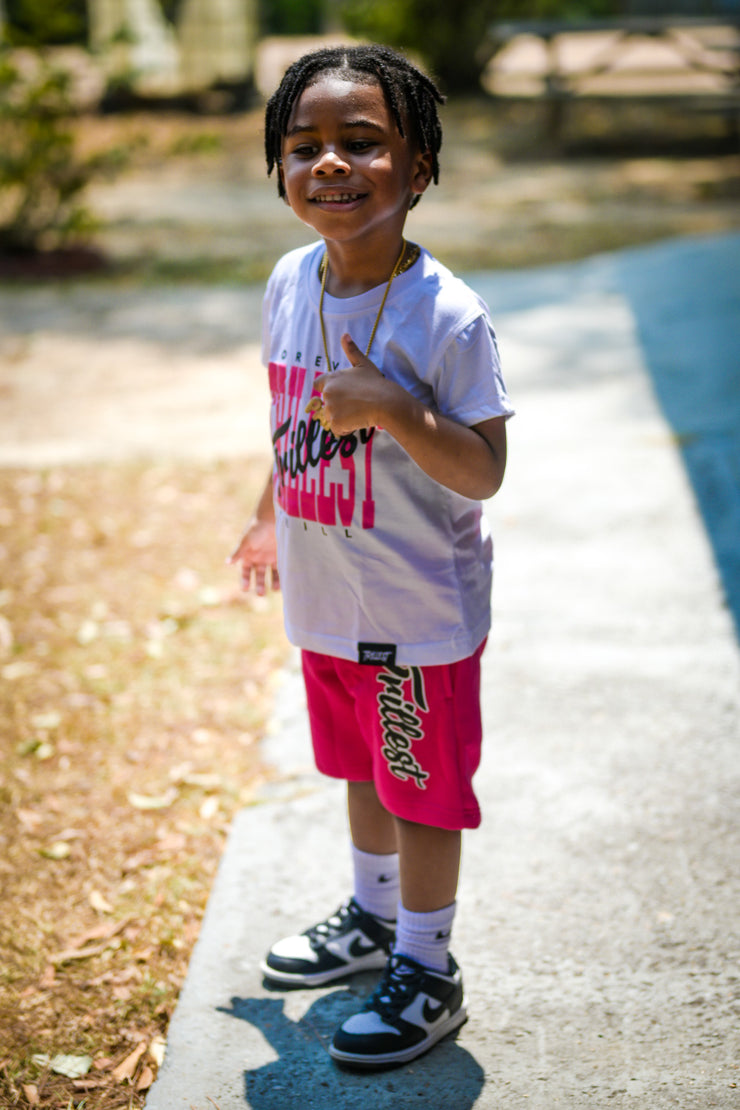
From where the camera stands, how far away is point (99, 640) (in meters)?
3.56

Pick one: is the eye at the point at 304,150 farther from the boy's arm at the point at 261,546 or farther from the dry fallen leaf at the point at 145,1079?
the dry fallen leaf at the point at 145,1079

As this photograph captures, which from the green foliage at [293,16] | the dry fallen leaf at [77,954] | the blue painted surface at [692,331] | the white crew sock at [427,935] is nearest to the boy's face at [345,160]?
the white crew sock at [427,935]

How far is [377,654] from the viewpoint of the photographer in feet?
5.94

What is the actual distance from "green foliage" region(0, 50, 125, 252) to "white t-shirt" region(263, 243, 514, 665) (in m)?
6.69

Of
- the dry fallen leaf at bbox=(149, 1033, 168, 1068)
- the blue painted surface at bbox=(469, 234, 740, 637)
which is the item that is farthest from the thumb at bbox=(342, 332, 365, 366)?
the blue painted surface at bbox=(469, 234, 740, 637)

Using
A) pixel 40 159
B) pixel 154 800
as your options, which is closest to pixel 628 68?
pixel 40 159

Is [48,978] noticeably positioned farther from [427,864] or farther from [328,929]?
[427,864]

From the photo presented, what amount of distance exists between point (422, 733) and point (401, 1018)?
1.66ft

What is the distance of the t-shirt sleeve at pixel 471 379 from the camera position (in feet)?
5.50

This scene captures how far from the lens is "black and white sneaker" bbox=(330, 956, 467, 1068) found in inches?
75.4

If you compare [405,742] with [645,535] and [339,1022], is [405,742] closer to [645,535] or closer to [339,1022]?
[339,1022]

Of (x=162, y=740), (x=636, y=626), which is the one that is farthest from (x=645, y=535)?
(x=162, y=740)

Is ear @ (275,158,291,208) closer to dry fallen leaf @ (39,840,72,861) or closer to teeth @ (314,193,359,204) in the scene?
teeth @ (314,193,359,204)

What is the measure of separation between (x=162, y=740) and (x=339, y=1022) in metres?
1.13
